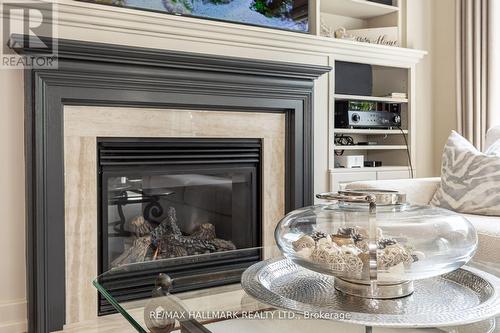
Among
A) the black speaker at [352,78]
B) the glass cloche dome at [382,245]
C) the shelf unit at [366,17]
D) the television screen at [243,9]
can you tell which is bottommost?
the glass cloche dome at [382,245]

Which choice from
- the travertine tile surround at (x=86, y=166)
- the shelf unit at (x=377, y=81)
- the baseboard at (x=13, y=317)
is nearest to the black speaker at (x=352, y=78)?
the shelf unit at (x=377, y=81)

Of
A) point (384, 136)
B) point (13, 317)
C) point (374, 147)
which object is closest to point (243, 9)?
point (374, 147)

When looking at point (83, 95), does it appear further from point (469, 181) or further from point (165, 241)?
point (469, 181)

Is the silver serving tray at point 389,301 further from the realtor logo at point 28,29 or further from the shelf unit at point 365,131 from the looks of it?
the shelf unit at point 365,131

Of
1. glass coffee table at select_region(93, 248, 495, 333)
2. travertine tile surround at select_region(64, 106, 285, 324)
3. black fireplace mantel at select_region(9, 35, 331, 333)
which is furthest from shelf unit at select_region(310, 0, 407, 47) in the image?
glass coffee table at select_region(93, 248, 495, 333)

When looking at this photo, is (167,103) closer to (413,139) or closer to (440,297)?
(440,297)

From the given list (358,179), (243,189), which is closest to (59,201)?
(243,189)

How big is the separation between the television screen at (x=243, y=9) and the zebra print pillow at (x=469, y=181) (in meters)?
1.19

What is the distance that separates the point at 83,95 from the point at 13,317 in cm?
104

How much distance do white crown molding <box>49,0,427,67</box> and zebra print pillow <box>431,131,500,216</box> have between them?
3.02 feet

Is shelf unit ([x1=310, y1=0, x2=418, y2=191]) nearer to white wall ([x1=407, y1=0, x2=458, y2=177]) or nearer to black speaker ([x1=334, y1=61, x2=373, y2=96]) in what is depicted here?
black speaker ([x1=334, y1=61, x2=373, y2=96])

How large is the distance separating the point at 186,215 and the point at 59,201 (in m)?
0.72

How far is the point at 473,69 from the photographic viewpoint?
128 inches

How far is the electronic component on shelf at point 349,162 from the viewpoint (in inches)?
118
